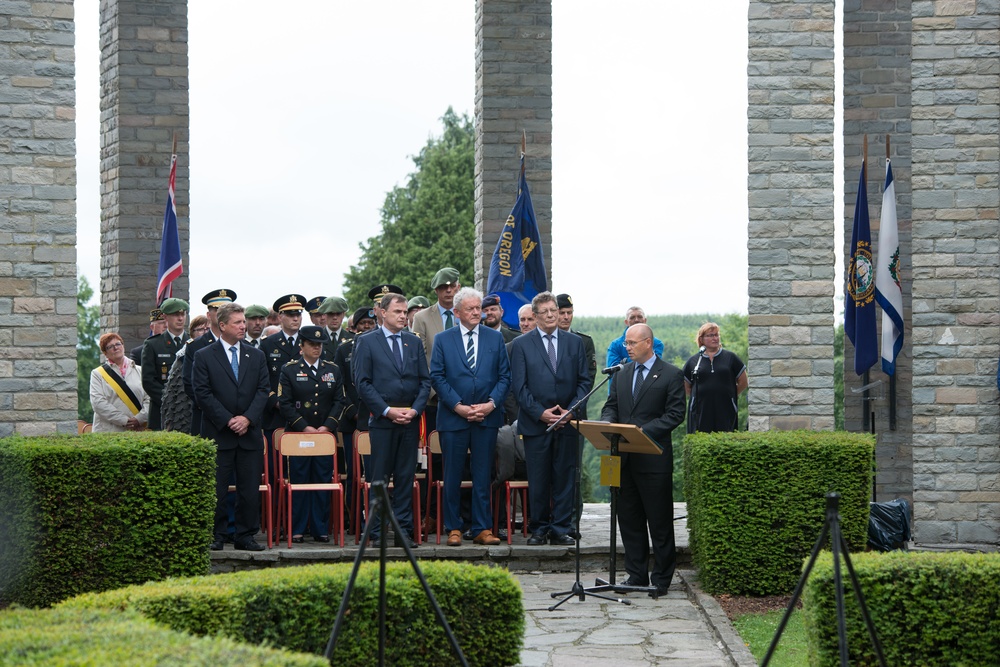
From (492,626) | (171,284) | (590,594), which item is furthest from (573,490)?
(171,284)

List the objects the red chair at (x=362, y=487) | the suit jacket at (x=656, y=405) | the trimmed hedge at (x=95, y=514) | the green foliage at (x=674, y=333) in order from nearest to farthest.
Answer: the trimmed hedge at (x=95, y=514), the suit jacket at (x=656, y=405), the red chair at (x=362, y=487), the green foliage at (x=674, y=333)

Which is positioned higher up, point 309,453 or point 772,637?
point 309,453

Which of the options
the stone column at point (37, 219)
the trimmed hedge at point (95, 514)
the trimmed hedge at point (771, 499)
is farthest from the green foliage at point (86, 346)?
the trimmed hedge at point (771, 499)

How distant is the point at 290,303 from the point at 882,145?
23.9 feet

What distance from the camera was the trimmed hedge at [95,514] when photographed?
8.70 metres

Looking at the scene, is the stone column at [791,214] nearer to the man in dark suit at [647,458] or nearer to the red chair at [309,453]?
the man in dark suit at [647,458]

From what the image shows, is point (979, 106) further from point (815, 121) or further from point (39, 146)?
point (39, 146)

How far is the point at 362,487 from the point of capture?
1172 centimetres

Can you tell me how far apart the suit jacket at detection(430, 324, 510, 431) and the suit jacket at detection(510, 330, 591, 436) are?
142 millimetres

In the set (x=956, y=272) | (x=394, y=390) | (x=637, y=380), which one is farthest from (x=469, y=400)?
(x=956, y=272)

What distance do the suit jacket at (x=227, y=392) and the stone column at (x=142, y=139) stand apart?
4.46 m

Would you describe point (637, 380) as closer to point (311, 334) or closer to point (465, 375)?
point (465, 375)

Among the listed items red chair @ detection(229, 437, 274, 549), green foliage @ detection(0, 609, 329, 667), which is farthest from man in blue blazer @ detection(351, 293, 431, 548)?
green foliage @ detection(0, 609, 329, 667)

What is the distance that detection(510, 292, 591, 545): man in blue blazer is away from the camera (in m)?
11.1
